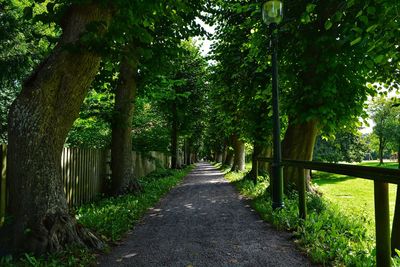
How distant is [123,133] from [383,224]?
936cm

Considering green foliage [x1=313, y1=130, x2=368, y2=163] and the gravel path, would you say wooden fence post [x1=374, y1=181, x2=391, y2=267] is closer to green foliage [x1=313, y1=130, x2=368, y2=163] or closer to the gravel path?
the gravel path

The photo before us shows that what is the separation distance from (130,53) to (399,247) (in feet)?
16.6

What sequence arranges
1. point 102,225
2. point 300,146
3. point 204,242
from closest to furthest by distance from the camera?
point 204,242, point 102,225, point 300,146

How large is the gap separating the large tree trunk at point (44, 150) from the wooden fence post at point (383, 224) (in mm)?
3870

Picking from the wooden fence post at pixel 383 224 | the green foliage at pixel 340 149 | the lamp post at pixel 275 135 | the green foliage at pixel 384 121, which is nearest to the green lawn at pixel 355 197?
the lamp post at pixel 275 135

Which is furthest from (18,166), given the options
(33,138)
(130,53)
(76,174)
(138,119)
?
(138,119)

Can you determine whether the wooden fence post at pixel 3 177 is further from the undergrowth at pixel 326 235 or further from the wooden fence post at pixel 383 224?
the wooden fence post at pixel 383 224

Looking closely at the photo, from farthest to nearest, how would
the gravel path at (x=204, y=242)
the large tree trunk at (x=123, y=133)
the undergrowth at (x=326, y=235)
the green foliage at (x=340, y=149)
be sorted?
the green foliage at (x=340, y=149), the large tree trunk at (x=123, y=133), the gravel path at (x=204, y=242), the undergrowth at (x=326, y=235)

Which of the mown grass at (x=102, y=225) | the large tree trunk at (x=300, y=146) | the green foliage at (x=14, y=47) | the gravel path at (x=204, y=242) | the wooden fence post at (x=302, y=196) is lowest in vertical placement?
the gravel path at (x=204, y=242)

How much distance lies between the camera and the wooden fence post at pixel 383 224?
12.1 feet

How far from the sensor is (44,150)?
5.19 meters

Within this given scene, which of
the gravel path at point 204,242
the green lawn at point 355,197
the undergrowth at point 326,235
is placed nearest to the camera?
the undergrowth at point 326,235

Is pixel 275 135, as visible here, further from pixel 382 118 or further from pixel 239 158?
pixel 382 118

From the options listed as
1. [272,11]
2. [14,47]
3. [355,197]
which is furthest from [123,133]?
[355,197]
